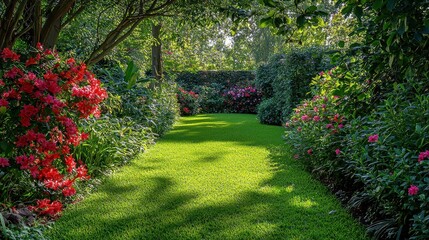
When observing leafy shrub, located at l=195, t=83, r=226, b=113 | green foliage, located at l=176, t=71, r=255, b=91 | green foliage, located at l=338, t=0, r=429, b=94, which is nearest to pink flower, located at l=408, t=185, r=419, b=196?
green foliage, located at l=338, t=0, r=429, b=94

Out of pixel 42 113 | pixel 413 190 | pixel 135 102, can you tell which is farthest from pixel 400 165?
pixel 135 102

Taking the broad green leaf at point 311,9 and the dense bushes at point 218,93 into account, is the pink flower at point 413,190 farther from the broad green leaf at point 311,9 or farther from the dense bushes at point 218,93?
the dense bushes at point 218,93

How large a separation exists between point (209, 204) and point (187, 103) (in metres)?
10.4

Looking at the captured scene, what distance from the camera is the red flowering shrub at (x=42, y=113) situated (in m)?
2.75

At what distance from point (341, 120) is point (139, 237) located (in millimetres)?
2634

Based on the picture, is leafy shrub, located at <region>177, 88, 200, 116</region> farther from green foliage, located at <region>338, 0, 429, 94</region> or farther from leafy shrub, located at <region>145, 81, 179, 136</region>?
green foliage, located at <region>338, 0, 429, 94</region>

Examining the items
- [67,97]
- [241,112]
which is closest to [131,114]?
[67,97]

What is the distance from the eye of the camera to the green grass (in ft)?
9.64

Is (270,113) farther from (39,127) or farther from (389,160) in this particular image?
(39,127)

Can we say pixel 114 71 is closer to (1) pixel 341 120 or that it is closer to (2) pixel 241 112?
(1) pixel 341 120

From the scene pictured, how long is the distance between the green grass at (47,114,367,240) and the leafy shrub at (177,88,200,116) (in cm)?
785

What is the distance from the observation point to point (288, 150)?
245 inches

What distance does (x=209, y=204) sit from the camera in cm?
357

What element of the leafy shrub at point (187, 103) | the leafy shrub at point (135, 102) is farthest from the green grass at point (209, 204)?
the leafy shrub at point (187, 103)
